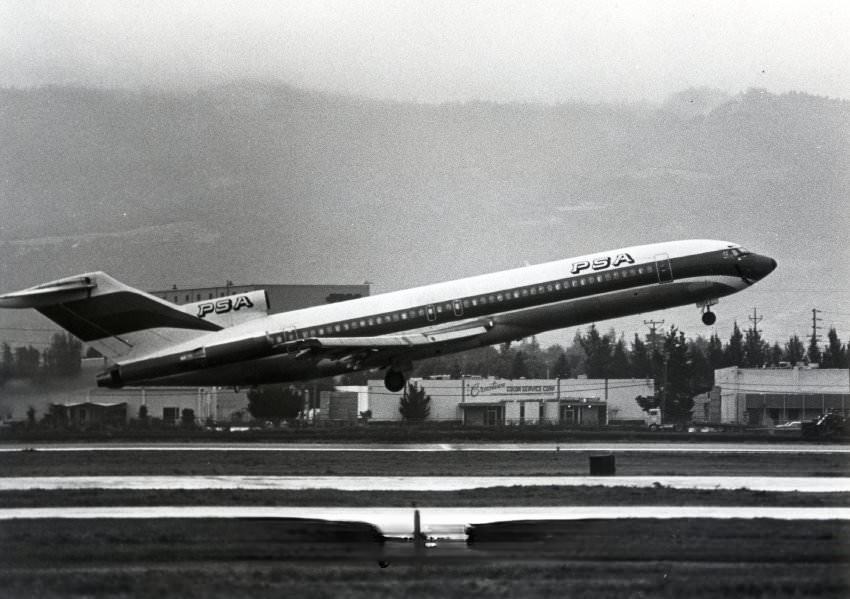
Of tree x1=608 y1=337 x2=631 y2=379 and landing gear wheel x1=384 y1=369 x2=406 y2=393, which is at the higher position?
tree x1=608 y1=337 x2=631 y2=379

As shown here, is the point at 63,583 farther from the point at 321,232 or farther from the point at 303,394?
the point at 321,232

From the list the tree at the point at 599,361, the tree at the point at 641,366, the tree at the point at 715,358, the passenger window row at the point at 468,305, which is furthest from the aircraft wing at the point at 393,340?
the tree at the point at 715,358

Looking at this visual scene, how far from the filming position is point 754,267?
5012 centimetres

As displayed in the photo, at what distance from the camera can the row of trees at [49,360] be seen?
168 ft

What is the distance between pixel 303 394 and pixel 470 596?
5706 cm

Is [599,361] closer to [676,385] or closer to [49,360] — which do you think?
[676,385]

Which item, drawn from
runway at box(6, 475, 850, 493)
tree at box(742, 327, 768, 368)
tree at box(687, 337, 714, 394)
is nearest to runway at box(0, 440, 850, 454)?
runway at box(6, 475, 850, 493)

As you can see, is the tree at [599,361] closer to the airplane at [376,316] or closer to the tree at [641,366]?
the tree at [641,366]

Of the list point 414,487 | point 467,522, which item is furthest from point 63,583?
point 414,487

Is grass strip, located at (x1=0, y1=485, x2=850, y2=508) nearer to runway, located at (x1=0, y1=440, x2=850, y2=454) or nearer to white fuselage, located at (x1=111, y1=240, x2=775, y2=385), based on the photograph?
runway, located at (x1=0, y1=440, x2=850, y2=454)

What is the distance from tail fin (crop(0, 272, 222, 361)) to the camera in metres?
47.7

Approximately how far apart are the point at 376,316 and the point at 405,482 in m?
15.9

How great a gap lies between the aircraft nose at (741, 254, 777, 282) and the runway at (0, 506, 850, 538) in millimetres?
23137

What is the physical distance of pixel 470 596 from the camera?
18.0 meters
